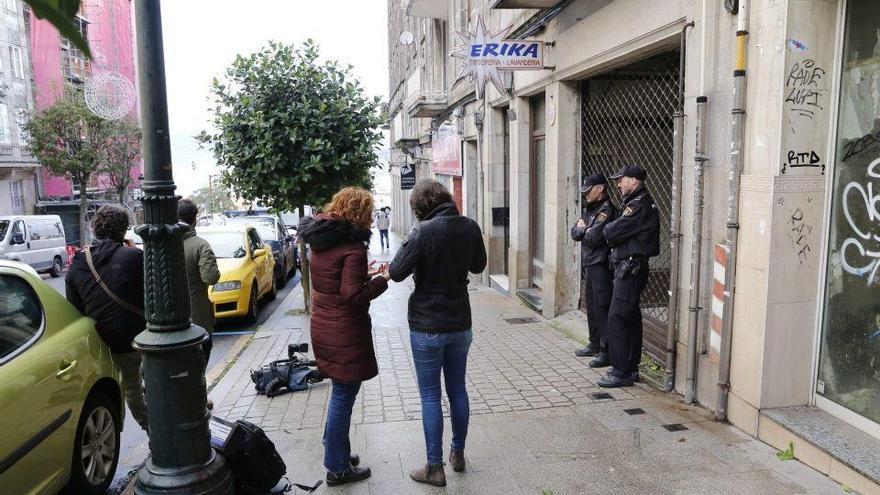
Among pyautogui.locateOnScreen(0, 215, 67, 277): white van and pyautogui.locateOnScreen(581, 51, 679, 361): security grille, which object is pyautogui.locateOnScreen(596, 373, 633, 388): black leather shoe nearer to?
pyautogui.locateOnScreen(581, 51, 679, 361): security grille

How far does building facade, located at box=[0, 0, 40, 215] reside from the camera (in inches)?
1277

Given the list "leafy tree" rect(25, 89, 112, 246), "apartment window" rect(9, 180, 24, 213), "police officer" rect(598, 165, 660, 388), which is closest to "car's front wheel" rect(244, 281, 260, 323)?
"police officer" rect(598, 165, 660, 388)

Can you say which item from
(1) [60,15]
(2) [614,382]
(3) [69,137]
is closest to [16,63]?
(3) [69,137]

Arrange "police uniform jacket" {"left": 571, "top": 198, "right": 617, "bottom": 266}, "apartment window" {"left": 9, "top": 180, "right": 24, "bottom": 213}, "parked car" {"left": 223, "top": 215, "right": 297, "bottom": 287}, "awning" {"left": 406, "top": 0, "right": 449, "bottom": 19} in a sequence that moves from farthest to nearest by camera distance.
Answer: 1. "apartment window" {"left": 9, "top": 180, "right": 24, "bottom": 213}
2. "awning" {"left": 406, "top": 0, "right": 449, "bottom": 19}
3. "parked car" {"left": 223, "top": 215, "right": 297, "bottom": 287}
4. "police uniform jacket" {"left": 571, "top": 198, "right": 617, "bottom": 266}

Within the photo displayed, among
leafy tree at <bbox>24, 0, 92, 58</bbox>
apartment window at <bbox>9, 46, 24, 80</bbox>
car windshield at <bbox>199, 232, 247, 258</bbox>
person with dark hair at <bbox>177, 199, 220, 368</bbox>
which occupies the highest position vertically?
apartment window at <bbox>9, 46, 24, 80</bbox>

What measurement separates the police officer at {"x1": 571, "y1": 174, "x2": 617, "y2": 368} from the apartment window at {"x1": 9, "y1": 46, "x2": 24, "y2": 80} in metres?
37.6

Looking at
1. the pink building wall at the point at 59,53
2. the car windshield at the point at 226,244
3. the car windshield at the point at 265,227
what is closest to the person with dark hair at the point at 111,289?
the car windshield at the point at 226,244

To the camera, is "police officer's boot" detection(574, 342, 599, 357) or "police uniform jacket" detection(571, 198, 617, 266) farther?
"police officer's boot" detection(574, 342, 599, 357)

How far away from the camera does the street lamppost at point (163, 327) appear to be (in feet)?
9.03

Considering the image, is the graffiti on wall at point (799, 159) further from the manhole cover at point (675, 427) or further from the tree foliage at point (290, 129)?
the tree foliage at point (290, 129)

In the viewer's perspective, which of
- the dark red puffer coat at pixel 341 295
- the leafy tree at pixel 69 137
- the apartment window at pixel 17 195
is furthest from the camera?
the apartment window at pixel 17 195

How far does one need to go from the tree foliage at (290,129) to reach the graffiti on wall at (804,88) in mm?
6419

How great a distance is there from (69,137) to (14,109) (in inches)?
224

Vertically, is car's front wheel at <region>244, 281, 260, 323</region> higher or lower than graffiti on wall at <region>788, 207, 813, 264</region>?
lower
